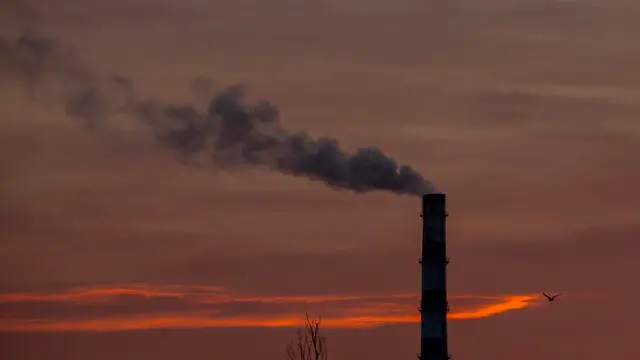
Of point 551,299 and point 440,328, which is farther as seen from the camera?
point 551,299

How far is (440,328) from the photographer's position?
265 ft

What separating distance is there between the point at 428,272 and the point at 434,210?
2808mm

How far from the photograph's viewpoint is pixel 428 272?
80688mm

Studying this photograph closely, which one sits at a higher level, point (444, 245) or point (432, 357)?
point (444, 245)

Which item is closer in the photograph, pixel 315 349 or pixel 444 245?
pixel 444 245

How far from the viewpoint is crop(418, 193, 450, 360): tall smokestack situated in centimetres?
8044

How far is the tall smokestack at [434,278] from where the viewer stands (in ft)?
264

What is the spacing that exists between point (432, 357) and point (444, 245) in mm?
5030

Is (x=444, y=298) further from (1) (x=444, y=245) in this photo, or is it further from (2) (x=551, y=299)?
(2) (x=551, y=299)

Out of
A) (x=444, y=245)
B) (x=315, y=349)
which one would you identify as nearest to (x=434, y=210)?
(x=444, y=245)

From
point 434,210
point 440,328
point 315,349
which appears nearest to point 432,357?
point 440,328

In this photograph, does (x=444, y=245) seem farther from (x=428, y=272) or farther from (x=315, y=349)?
(x=315, y=349)

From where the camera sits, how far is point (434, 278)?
8075cm

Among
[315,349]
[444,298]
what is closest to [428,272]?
[444,298]
